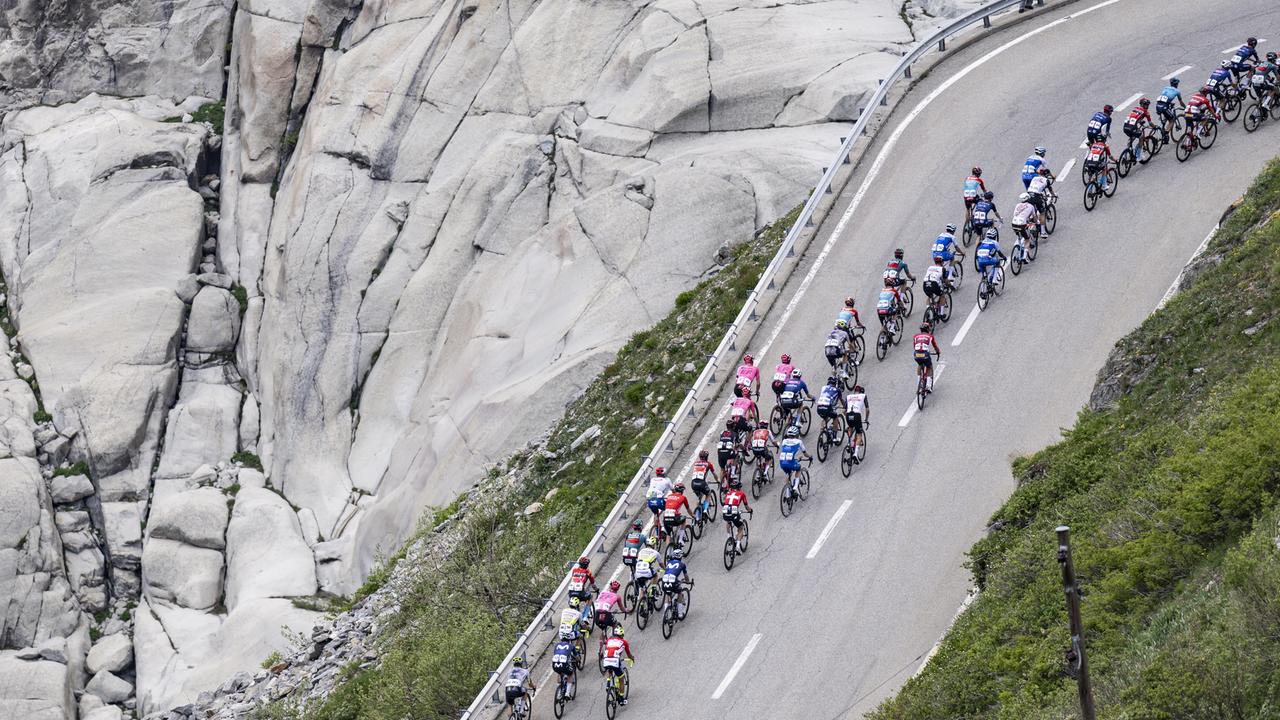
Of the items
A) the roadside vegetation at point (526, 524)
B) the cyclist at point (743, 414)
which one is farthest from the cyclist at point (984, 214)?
the cyclist at point (743, 414)

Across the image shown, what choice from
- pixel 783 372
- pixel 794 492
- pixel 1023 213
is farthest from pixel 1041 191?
pixel 794 492

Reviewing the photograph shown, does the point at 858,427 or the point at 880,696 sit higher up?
the point at 858,427

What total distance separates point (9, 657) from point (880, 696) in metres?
32.2

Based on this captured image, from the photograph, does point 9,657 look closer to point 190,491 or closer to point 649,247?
point 190,491

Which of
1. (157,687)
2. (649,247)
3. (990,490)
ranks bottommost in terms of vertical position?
(157,687)

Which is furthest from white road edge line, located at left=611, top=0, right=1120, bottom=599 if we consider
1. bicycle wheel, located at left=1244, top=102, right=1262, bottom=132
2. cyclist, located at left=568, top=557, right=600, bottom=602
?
bicycle wheel, located at left=1244, top=102, right=1262, bottom=132

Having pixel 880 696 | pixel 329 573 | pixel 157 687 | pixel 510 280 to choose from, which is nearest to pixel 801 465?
pixel 880 696

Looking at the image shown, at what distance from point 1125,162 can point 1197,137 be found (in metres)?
1.71

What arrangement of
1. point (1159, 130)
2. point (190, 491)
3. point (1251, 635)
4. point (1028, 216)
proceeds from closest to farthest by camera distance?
point (1251, 635) → point (1028, 216) → point (1159, 130) → point (190, 491)

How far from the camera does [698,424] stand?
2939 cm

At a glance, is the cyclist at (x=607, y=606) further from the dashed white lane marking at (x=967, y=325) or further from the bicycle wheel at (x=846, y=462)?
the dashed white lane marking at (x=967, y=325)

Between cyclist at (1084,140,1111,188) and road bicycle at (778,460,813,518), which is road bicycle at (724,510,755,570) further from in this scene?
cyclist at (1084,140,1111,188)

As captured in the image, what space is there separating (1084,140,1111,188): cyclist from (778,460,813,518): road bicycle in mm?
10191

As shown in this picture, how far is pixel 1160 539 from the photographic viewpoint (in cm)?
1786
